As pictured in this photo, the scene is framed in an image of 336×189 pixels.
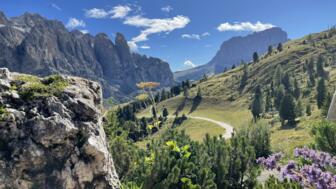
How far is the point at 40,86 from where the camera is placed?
13250mm

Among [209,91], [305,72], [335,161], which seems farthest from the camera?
[209,91]

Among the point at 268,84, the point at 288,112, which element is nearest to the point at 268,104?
the point at 288,112

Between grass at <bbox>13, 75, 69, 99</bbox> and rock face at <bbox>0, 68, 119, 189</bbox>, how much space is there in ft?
0.26

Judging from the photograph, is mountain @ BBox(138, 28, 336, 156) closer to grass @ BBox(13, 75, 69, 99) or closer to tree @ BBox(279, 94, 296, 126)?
tree @ BBox(279, 94, 296, 126)

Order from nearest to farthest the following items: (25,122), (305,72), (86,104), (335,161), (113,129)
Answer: (335,161) < (25,122) < (86,104) < (113,129) < (305,72)

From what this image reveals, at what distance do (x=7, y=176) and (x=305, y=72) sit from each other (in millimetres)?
137502

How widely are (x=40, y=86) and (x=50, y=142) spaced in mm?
2233

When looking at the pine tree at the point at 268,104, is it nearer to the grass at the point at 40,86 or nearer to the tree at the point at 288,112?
the tree at the point at 288,112

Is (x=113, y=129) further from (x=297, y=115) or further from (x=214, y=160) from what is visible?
(x=297, y=115)

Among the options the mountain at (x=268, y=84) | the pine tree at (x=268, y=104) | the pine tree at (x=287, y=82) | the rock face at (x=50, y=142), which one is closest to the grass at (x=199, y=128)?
the mountain at (x=268, y=84)

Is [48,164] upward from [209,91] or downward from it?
downward

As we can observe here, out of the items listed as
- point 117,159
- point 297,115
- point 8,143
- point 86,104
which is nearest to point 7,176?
point 8,143

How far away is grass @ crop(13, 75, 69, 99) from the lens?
42.4 feet

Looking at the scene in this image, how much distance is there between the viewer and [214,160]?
773 inches
